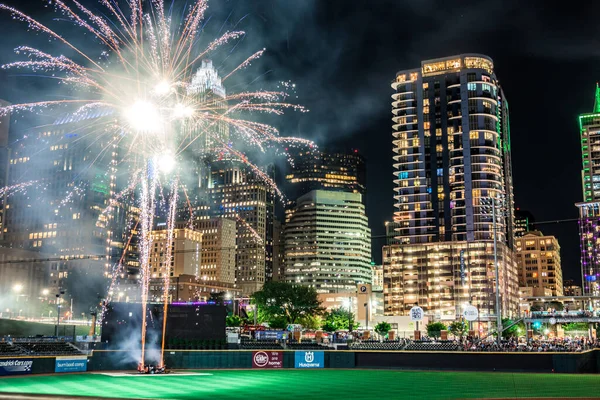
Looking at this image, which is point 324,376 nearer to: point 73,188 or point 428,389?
point 428,389

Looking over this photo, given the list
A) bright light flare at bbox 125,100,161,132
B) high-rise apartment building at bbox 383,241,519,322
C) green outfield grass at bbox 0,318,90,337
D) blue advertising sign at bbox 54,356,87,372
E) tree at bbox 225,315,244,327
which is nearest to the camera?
bright light flare at bbox 125,100,161,132

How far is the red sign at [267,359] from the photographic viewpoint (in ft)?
161

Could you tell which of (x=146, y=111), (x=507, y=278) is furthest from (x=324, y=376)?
(x=507, y=278)

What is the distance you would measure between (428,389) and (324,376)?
10.8 metres

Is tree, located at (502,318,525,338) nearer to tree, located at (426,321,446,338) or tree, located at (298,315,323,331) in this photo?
tree, located at (426,321,446,338)

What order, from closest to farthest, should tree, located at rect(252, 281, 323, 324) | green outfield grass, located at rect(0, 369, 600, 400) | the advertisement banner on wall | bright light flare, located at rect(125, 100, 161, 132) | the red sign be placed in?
green outfield grass, located at rect(0, 369, 600, 400) < the advertisement banner on wall < bright light flare, located at rect(125, 100, 161, 132) < the red sign < tree, located at rect(252, 281, 323, 324)

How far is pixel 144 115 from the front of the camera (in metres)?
41.4

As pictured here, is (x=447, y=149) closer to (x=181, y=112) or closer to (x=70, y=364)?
(x=181, y=112)

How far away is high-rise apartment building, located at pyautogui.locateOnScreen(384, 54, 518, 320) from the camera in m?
161

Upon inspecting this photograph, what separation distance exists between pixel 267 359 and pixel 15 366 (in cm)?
1886

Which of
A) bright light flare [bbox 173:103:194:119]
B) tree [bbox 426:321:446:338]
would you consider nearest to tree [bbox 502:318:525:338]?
tree [bbox 426:321:446:338]

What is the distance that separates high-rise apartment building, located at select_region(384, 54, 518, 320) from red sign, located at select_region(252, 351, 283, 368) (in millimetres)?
116283

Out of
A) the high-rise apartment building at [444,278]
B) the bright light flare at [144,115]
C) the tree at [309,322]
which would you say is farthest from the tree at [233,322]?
the high-rise apartment building at [444,278]

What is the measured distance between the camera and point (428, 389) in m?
32.9
